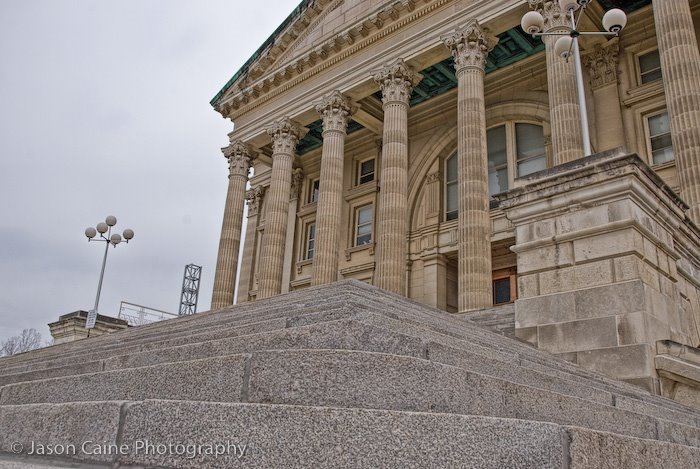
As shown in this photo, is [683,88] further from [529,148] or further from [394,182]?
[394,182]

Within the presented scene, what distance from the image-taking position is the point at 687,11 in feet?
48.2

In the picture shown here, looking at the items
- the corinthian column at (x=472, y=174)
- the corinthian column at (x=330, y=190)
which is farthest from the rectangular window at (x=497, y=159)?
the corinthian column at (x=330, y=190)

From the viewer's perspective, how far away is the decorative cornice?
21547 millimetres

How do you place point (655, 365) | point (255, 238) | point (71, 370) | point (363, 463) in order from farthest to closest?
point (255, 238) → point (655, 365) → point (71, 370) → point (363, 463)

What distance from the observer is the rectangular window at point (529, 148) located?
2181 cm

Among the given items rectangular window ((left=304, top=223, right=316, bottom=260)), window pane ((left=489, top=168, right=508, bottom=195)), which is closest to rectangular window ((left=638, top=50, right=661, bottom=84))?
window pane ((left=489, top=168, right=508, bottom=195))

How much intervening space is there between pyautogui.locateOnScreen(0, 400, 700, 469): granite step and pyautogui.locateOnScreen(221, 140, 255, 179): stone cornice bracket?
25.2 m

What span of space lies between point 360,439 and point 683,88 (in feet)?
48.7

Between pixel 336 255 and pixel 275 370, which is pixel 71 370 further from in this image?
pixel 336 255

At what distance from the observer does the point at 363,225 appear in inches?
1080

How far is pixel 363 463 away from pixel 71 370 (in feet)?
16.0

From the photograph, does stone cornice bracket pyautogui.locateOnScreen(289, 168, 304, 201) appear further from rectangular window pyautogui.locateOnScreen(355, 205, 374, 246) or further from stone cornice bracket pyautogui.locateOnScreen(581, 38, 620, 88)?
stone cornice bracket pyautogui.locateOnScreen(581, 38, 620, 88)

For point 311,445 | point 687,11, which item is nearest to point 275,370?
point 311,445

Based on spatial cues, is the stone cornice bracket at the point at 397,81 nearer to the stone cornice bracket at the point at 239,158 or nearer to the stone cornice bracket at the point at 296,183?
the stone cornice bracket at the point at 239,158
